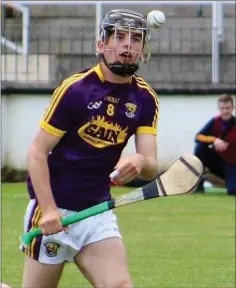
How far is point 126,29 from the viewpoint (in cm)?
562

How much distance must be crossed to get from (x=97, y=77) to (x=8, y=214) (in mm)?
7436

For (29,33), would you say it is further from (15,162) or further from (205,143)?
(205,143)

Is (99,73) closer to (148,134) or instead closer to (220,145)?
(148,134)

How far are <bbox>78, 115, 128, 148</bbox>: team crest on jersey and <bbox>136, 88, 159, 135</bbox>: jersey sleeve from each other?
153 millimetres

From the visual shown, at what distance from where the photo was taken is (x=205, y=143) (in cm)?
1599

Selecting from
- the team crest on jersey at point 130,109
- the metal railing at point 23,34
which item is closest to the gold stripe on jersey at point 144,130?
the team crest on jersey at point 130,109

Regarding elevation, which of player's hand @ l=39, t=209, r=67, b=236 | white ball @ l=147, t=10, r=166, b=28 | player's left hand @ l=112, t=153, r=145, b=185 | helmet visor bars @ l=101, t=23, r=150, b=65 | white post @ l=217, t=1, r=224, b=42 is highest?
white post @ l=217, t=1, r=224, b=42

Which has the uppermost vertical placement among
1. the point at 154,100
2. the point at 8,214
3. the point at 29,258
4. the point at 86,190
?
the point at 154,100

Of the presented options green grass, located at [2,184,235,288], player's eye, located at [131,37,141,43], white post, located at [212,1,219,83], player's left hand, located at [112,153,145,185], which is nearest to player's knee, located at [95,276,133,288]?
player's left hand, located at [112,153,145,185]

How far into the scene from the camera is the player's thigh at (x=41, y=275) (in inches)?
221

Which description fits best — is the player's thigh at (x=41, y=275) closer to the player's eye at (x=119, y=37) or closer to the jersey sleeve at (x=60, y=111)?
the jersey sleeve at (x=60, y=111)

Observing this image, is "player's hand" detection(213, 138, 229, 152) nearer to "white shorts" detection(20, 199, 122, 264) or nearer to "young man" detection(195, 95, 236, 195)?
"young man" detection(195, 95, 236, 195)

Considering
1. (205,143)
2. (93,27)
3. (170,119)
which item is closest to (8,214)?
(205,143)

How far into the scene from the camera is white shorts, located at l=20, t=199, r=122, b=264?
562cm
